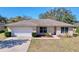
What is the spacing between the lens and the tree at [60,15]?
334 inches

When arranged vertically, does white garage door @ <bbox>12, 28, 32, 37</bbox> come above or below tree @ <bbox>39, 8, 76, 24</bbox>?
below

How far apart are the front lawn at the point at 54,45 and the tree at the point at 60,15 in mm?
573

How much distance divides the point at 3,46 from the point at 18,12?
106cm

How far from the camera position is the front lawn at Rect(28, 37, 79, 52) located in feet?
28.0

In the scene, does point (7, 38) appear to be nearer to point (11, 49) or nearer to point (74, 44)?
point (11, 49)

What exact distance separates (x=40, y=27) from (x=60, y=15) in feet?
2.22

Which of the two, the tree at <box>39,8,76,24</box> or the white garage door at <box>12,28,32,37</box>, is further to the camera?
the white garage door at <box>12,28,32,37</box>

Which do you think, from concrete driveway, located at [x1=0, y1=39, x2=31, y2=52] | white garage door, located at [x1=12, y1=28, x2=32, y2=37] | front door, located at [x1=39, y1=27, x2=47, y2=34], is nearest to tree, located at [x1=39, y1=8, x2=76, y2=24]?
front door, located at [x1=39, y1=27, x2=47, y2=34]

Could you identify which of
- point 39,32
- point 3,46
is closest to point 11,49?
point 3,46

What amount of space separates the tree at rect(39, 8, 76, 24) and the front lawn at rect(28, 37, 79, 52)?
1.88 feet

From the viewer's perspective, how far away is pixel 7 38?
848 cm

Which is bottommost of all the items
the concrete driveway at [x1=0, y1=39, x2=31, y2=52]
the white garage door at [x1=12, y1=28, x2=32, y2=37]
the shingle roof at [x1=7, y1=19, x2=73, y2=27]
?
the concrete driveway at [x1=0, y1=39, x2=31, y2=52]

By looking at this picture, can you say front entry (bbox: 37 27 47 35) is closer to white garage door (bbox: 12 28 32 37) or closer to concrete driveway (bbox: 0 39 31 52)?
white garage door (bbox: 12 28 32 37)

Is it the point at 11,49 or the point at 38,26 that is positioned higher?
the point at 38,26
